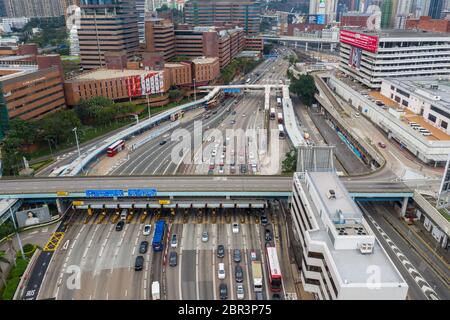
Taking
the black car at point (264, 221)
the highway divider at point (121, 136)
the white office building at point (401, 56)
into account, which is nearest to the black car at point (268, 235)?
the black car at point (264, 221)

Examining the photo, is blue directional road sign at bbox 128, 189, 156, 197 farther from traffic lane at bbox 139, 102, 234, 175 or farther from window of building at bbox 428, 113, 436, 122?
window of building at bbox 428, 113, 436, 122

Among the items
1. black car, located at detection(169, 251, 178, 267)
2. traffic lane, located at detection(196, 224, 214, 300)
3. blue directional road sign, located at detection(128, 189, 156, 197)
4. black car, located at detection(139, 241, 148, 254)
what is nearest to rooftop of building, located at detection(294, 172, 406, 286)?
traffic lane, located at detection(196, 224, 214, 300)

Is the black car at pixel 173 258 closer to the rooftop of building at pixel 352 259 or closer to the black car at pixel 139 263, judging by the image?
the black car at pixel 139 263

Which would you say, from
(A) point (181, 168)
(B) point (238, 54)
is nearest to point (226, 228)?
(A) point (181, 168)

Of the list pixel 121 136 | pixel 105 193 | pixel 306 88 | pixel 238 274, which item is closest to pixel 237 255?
pixel 238 274

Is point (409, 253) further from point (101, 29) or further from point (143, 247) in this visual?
point (101, 29)

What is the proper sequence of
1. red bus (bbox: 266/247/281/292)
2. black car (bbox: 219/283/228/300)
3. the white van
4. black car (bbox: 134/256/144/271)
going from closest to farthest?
black car (bbox: 219/283/228/300)
red bus (bbox: 266/247/281/292)
the white van
black car (bbox: 134/256/144/271)

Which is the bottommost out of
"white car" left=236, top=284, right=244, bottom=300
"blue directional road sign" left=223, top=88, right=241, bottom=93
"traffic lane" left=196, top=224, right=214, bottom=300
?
"traffic lane" left=196, top=224, right=214, bottom=300

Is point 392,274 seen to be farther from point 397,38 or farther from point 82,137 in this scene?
point 397,38
